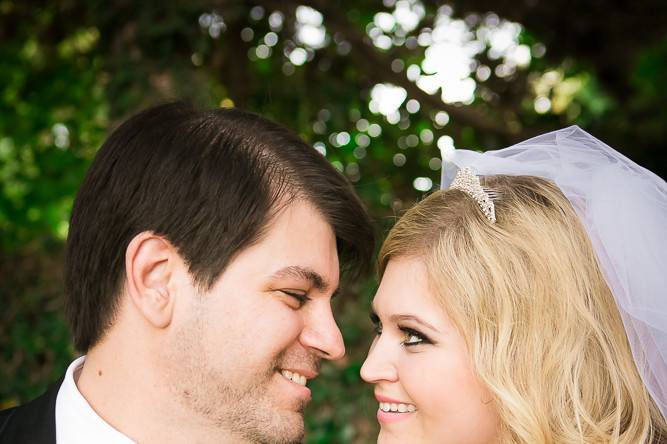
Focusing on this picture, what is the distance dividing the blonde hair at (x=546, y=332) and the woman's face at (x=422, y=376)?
5cm

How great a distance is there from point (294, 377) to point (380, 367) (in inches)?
12.0

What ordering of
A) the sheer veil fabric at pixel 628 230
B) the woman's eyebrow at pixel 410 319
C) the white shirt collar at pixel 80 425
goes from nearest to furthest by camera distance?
the sheer veil fabric at pixel 628 230 < the woman's eyebrow at pixel 410 319 < the white shirt collar at pixel 80 425

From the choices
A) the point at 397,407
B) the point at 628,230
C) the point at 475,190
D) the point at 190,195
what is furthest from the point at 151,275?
the point at 628,230

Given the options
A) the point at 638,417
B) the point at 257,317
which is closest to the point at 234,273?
the point at 257,317

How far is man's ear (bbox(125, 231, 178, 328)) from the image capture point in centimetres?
257

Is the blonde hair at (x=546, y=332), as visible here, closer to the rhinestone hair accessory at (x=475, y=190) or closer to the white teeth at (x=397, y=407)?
the rhinestone hair accessory at (x=475, y=190)

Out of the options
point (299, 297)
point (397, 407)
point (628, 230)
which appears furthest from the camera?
point (299, 297)

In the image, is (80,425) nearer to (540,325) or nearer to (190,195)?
(190,195)

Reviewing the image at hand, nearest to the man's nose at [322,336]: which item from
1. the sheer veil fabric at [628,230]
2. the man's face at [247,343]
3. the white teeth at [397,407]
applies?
the man's face at [247,343]

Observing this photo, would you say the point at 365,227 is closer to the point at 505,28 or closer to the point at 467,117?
the point at 467,117

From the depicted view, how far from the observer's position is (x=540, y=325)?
2.44 meters

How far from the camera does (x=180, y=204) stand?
2.62m

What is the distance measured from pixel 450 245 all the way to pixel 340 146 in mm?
2498

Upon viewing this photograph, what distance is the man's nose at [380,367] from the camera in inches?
99.7
